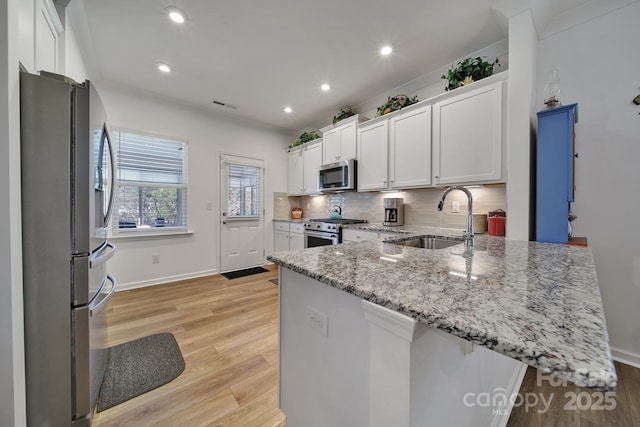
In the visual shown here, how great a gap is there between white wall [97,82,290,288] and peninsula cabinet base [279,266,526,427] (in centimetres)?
311

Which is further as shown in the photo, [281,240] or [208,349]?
[281,240]

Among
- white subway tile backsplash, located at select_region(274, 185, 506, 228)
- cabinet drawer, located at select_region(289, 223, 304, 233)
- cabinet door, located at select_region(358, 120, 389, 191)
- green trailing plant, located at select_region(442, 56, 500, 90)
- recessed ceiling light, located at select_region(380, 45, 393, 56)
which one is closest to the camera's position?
green trailing plant, located at select_region(442, 56, 500, 90)

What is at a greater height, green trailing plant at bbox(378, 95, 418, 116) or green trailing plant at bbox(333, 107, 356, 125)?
green trailing plant at bbox(333, 107, 356, 125)

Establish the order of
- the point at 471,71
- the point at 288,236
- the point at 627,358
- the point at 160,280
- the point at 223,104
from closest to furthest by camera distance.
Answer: the point at 627,358 → the point at 471,71 → the point at 160,280 → the point at 223,104 → the point at 288,236

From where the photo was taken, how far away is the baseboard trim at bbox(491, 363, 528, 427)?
1205 millimetres

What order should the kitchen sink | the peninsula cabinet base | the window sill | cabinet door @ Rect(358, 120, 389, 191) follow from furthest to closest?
the window sill < cabinet door @ Rect(358, 120, 389, 191) < the kitchen sink < the peninsula cabinet base

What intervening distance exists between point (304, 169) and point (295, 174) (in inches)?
12.2

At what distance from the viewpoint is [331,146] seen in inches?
150

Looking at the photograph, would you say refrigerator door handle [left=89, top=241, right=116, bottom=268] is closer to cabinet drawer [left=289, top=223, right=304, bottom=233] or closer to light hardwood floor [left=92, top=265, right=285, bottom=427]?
light hardwood floor [left=92, top=265, right=285, bottom=427]

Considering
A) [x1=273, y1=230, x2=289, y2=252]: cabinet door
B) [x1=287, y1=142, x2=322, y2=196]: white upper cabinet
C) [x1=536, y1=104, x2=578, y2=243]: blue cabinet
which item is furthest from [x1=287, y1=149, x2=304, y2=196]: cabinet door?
[x1=536, y1=104, x2=578, y2=243]: blue cabinet

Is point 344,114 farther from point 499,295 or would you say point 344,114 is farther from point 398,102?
point 499,295

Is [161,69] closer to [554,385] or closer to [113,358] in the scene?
[113,358]

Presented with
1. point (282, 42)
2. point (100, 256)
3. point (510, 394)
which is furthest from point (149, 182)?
point (510, 394)

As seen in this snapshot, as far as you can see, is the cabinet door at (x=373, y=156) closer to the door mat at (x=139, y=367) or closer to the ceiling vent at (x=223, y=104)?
the ceiling vent at (x=223, y=104)
